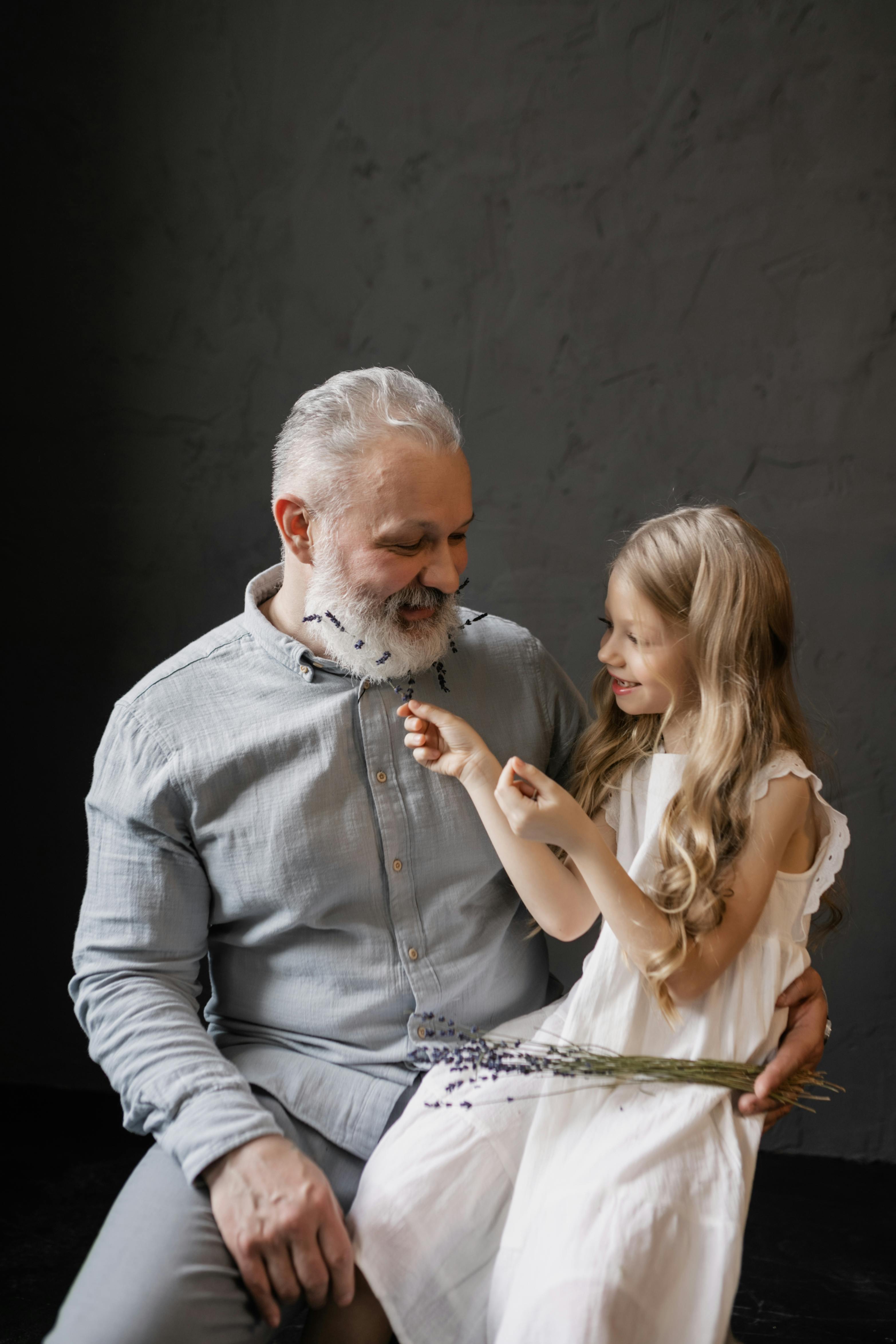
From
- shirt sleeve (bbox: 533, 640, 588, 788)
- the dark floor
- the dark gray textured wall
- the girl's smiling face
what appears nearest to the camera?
the girl's smiling face

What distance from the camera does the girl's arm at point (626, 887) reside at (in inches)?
61.7

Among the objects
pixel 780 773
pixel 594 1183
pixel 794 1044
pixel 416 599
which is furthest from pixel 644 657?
pixel 594 1183

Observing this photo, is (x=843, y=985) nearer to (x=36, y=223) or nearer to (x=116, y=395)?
(x=116, y=395)

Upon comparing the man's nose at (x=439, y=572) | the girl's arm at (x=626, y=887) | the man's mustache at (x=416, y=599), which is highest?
the man's nose at (x=439, y=572)

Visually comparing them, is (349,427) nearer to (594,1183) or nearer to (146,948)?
(146,948)

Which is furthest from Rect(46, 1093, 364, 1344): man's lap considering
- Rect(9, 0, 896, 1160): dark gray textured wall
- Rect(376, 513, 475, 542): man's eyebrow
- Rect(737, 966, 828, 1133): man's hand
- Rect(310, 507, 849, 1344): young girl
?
Rect(9, 0, 896, 1160): dark gray textured wall

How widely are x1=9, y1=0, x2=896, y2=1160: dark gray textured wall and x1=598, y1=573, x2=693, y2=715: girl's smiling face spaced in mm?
932

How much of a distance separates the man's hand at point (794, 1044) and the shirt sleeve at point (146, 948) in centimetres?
68

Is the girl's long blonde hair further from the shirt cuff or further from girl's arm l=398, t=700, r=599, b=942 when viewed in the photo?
the shirt cuff

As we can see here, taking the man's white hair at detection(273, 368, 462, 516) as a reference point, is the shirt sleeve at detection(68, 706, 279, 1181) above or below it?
below

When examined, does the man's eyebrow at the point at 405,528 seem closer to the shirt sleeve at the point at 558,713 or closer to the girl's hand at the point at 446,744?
the girl's hand at the point at 446,744

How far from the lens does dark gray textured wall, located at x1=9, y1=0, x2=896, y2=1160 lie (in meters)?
2.56

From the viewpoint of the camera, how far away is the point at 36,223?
2.76 metres

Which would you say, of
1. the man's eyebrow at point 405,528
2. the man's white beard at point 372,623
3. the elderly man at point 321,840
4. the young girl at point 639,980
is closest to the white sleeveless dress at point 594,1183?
the young girl at point 639,980
